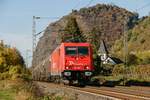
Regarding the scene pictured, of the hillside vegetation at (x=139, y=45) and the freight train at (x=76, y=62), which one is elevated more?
the hillside vegetation at (x=139, y=45)

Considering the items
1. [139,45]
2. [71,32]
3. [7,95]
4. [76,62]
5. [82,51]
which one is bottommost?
[7,95]

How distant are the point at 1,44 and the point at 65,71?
1292 cm

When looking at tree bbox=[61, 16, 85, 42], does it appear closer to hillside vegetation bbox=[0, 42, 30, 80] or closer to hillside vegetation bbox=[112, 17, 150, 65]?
hillside vegetation bbox=[112, 17, 150, 65]

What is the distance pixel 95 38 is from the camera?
525 feet

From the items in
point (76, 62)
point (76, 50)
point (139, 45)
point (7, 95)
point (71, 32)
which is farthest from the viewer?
point (139, 45)

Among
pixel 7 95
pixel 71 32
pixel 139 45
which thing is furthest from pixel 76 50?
pixel 139 45

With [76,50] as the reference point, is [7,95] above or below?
below

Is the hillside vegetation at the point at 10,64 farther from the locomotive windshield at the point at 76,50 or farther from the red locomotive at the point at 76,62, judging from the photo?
the locomotive windshield at the point at 76,50

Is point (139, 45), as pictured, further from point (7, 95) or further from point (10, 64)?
point (7, 95)

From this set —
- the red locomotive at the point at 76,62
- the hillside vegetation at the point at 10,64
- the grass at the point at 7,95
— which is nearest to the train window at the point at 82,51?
the red locomotive at the point at 76,62

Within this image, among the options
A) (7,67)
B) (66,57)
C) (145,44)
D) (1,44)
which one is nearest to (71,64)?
(66,57)

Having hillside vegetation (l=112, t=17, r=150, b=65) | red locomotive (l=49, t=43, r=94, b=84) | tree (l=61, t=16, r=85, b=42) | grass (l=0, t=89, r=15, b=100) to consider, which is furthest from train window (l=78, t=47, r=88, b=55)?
hillside vegetation (l=112, t=17, r=150, b=65)

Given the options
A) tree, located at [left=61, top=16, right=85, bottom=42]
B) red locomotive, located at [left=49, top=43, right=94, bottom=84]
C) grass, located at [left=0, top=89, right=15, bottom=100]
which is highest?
tree, located at [left=61, top=16, right=85, bottom=42]

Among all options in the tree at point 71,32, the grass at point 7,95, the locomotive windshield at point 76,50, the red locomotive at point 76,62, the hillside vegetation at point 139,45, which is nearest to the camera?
the grass at point 7,95
